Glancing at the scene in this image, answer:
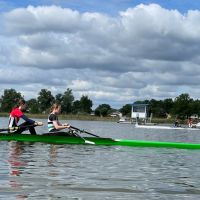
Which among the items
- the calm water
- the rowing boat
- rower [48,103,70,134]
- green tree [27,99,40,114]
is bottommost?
the calm water

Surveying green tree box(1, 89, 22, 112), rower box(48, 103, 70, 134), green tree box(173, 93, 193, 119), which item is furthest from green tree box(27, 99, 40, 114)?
rower box(48, 103, 70, 134)

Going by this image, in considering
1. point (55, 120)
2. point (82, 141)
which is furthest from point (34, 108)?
point (82, 141)

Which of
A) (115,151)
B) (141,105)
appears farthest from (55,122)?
(141,105)

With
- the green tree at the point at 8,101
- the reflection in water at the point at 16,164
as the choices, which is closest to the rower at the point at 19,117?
the reflection in water at the point at 16,164

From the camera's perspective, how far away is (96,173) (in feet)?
42.9

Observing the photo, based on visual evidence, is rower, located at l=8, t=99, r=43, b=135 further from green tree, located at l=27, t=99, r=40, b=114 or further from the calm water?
green tree, located at l=27, t=99, r=40, b=114

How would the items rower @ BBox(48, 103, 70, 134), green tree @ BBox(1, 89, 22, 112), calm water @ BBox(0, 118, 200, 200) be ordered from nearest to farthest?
calm water @ BBox(0, 118, 200, 200)
rower @ BBox(48, 103, 70, 134)
green tree @ BBox(1, 89, 22, 112)

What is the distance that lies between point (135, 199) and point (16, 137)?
14.1 meters

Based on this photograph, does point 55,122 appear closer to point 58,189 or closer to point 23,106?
point 23,106

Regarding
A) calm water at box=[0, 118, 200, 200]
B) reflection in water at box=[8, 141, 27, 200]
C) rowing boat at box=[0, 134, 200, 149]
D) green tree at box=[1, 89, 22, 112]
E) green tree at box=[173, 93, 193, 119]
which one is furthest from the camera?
green tree at box=[1, 89, 22, 112]

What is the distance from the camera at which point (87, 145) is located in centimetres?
2256

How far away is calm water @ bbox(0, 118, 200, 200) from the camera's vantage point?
1000cm

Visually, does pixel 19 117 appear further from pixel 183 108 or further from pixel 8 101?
pixel 8 101

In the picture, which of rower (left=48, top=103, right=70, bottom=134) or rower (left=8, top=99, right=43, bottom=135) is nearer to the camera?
rower (left=48, top=103, right=70, bottom=134)
